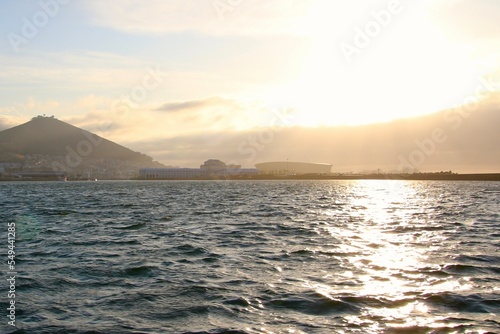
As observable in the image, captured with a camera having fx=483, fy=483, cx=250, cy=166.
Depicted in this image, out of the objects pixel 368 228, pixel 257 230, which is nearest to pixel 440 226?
pixel 368 228

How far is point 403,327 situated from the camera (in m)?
11.9

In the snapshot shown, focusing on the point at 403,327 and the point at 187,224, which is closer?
the point at 403,327

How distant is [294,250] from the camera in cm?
2341

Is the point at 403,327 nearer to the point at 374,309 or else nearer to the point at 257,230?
the point at 374,309

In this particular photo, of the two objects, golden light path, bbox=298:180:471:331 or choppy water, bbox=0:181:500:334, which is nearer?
choppy water, bbox=0:181:500:334

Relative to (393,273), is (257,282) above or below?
below

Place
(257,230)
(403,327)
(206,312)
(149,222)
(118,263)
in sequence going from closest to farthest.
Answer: (403,327) → (206,312) → (118,263) → (257,230) → (149,222)

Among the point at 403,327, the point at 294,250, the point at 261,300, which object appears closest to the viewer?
the point at 403,327

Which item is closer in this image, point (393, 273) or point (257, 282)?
point (257, 282)

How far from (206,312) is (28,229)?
2525 centimetres

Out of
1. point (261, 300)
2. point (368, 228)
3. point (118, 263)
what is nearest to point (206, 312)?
point (261, 300)

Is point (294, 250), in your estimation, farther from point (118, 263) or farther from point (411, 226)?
point (411, 226)

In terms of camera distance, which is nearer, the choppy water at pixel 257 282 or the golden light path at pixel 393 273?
the choppy water at pixel 257 282

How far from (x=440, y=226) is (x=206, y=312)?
25.7 metres
